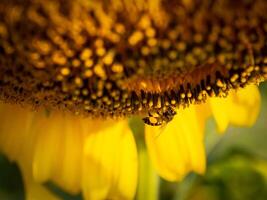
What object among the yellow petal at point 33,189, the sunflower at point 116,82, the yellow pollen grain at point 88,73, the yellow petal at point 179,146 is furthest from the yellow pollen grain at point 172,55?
the yellow petal at point 33,189

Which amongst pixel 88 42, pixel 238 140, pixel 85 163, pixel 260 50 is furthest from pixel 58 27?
pixel 238 140

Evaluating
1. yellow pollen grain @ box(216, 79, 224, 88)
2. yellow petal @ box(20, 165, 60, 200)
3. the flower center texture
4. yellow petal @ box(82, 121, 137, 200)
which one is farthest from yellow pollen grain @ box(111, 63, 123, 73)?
yellow petal @ box(20, 165, 60, 200)

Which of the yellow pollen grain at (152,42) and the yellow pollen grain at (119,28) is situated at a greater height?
the yellow pollen grain at (119,28)

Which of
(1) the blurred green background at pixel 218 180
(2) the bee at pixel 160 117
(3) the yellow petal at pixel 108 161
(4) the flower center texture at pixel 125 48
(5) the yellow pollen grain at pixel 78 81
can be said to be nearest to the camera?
(4) the flower center texture at pixel 125 48

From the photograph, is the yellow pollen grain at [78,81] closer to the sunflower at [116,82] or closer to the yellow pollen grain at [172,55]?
the sunflower at [116,82]

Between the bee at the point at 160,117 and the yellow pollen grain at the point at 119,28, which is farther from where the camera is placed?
the bee at the point at 160,117

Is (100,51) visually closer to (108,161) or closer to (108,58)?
(108,58)

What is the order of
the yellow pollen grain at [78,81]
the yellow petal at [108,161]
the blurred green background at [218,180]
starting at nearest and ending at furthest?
1. the yellow pollen grain at [78,81]
2. the yellow petal at [108,161]
3. the blurred green background at [218,180]
